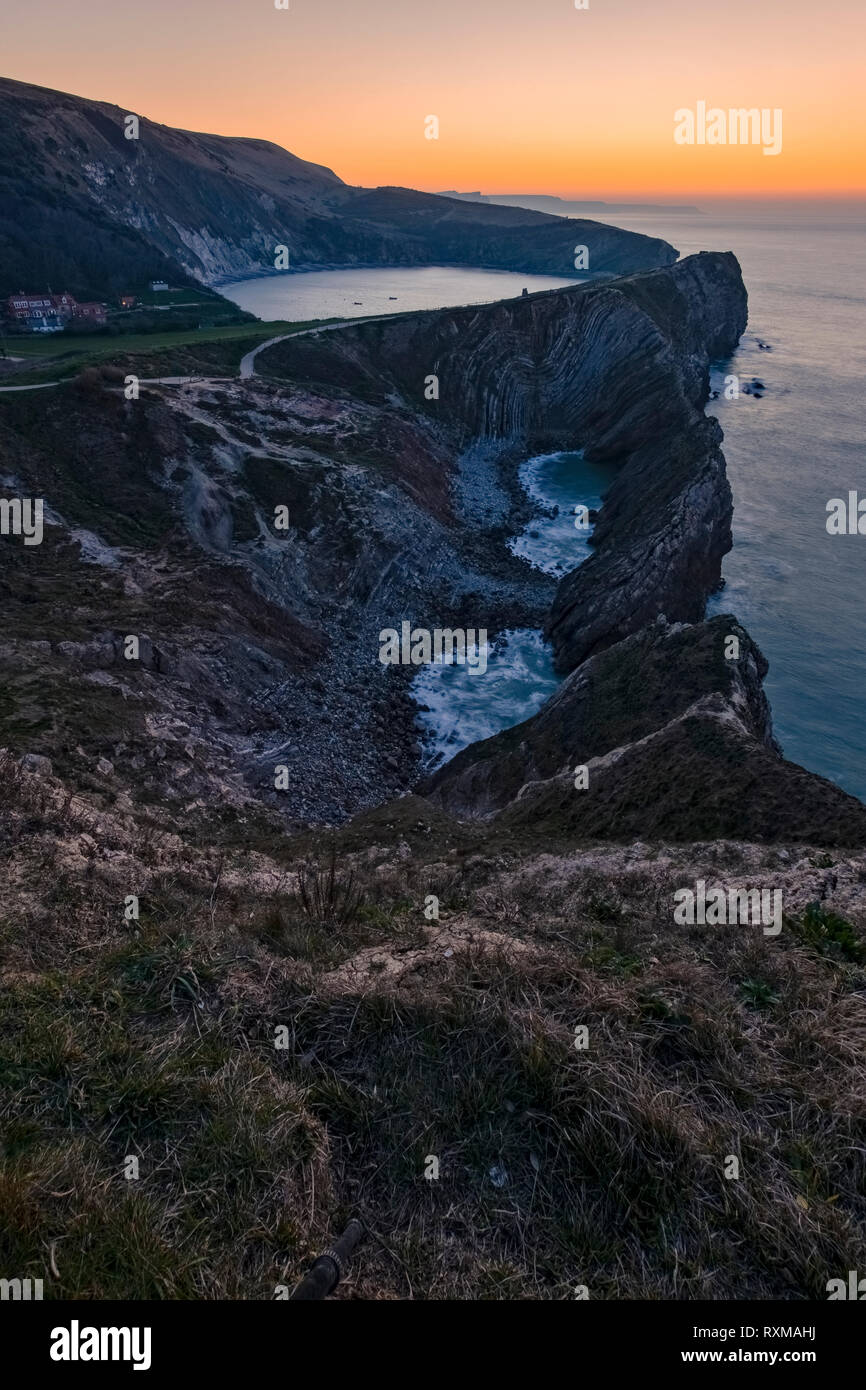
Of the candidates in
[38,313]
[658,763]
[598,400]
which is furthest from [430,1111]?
[38,313]

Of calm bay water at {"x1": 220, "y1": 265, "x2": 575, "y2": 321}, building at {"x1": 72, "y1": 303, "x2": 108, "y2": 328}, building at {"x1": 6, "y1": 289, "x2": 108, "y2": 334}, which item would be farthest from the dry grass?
calm bay water at {"x1": 220, "y1": 265, "x2": 575, "y2": 321}

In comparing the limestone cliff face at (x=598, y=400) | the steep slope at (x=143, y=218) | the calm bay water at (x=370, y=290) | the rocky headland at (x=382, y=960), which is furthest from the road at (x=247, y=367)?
the steep slope at (x=143, y=218)

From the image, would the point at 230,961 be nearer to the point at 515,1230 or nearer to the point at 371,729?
the point at 515,1230

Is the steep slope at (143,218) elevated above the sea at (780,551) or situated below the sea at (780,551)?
above

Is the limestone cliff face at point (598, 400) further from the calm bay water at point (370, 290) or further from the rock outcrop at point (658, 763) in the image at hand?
the calm bay water at point (370, 290)

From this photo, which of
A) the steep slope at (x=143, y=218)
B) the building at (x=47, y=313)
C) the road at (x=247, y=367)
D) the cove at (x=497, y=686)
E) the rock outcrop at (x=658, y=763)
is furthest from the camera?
the steep slope at (x=143, y=218)

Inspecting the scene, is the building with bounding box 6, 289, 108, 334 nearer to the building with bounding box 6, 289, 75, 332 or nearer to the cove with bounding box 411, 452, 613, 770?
the building with bounding box 6, 289, 75, 332
